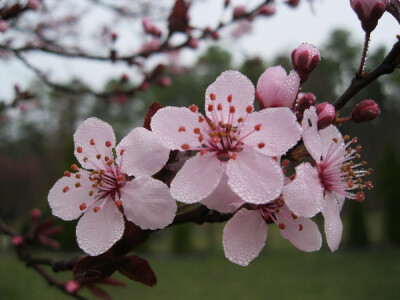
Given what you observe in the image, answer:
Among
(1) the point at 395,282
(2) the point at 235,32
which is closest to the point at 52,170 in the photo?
(2) the point at 235,32

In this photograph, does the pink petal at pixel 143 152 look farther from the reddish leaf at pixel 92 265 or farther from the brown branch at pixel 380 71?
the brown branch at pixel 380 71

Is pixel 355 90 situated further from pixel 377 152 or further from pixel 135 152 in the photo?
pixel 377 152

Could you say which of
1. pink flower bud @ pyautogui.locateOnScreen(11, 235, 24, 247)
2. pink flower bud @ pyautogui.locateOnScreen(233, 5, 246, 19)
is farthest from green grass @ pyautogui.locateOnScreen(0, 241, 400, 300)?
pink flower bud @ pyautogui.locateOnScreen(233, 5, 246, 19)

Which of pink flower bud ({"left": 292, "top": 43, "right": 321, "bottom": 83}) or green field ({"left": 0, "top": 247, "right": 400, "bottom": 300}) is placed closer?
pink flower bud ({"left": 292, "top": 43, "right": 321, "bottom": 83})

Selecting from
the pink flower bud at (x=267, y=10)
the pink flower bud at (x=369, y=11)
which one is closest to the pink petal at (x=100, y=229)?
the pink flower bud at (x=369, y=11)

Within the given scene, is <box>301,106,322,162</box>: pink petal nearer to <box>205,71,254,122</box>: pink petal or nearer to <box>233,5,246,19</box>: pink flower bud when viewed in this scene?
<box>205,71,254,122</box>: pink petal

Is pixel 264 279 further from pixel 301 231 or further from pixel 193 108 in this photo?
pixel 193 108

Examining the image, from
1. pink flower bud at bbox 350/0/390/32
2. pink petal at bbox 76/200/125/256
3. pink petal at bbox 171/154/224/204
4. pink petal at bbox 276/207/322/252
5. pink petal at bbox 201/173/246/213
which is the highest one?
pink flower bud at bbox 350/0/390/32
